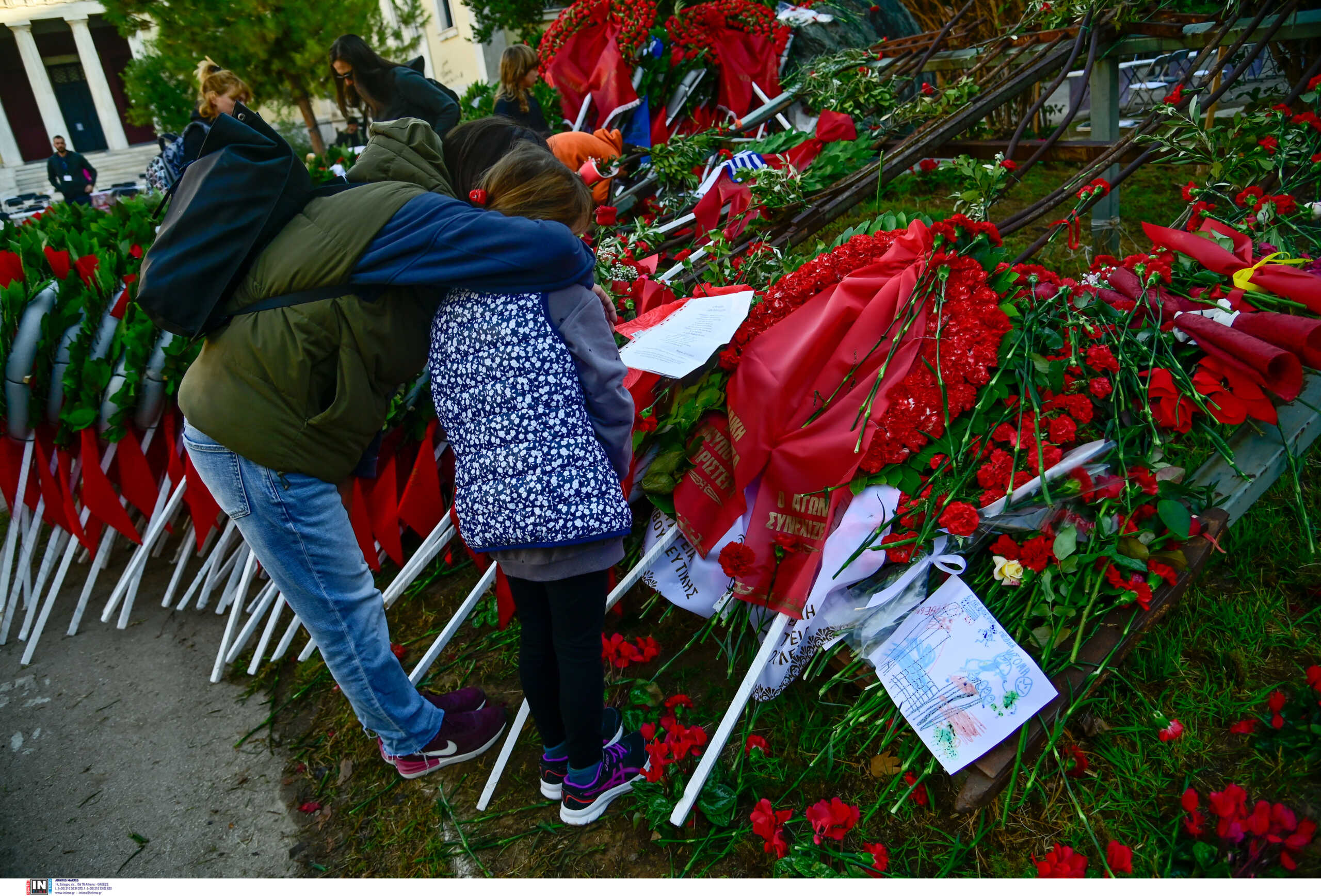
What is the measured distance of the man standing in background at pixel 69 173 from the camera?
535 inches

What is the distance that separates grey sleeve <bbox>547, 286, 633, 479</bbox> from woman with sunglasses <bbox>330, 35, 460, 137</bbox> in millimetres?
1822

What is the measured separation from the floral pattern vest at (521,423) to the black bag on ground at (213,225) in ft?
1.18

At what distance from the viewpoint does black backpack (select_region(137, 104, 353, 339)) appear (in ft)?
5.34

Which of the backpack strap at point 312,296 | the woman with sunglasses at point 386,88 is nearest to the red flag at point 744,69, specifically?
the woman with sunglasses at point 386,88

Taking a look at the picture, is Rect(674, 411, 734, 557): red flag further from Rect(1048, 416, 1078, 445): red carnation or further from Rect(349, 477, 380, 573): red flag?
Rect(349, 477, 380, 573): red flag

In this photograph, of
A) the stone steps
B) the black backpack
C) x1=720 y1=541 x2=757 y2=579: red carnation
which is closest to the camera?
the black backpack

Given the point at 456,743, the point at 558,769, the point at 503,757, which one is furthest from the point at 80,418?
the point at 558,769

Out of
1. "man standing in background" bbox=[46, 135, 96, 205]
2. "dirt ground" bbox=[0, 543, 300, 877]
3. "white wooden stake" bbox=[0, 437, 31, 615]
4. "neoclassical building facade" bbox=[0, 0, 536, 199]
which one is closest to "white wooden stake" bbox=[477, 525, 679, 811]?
"dirt ground" bbox=[0, 543, 300, 877]

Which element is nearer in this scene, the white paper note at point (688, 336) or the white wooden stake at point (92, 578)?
the white paper note at point (688, 336)

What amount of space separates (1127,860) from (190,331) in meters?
2.19

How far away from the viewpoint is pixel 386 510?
302cm

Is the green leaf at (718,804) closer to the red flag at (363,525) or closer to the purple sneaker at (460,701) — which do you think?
the purple sneaker at (460,701)

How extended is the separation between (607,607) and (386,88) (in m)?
2.64

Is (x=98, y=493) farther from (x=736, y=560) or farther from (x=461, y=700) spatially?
(x=736, y=560)
